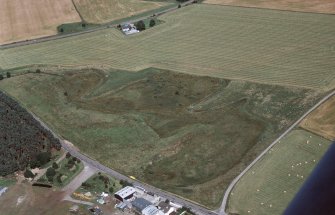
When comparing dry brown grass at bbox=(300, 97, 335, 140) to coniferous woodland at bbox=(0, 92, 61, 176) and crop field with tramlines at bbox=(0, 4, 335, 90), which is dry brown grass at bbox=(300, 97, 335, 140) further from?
coniferous woodland at bbox=(0, 92, 61, 176)

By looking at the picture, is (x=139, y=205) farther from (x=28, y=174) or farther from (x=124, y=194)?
(x=28, y=174)

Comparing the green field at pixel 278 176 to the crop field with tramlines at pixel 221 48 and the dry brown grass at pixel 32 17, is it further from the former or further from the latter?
the dry brown grass at pixel 32 17

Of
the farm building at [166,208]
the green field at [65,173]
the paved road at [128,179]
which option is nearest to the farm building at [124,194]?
the paved road at [128,179]

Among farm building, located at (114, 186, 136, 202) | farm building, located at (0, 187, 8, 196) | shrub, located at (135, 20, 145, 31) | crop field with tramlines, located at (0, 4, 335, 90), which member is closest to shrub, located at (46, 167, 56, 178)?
farm building, located at (0, 187, 8, 196)

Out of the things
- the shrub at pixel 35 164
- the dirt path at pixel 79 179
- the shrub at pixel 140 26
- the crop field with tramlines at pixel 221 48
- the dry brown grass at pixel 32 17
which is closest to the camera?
the dirt path at pixel 79 179

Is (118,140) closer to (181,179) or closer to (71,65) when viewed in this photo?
(181,179)

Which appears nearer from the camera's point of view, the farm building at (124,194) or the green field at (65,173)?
the farm building at (124,194)

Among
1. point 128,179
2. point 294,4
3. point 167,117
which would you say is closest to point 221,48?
→ point 167,117

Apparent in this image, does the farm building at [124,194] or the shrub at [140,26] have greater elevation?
the shrub at [140,26]
